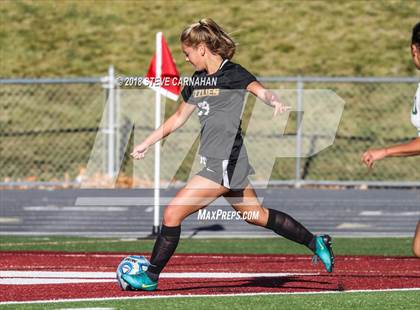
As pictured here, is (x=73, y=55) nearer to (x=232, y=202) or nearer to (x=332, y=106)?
(x=332, y=106)

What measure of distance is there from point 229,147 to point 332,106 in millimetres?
16930

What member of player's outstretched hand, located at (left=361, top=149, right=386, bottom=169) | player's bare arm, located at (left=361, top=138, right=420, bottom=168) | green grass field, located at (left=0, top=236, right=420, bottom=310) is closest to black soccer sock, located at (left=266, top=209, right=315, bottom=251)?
green grass field, located at (left=0, top=236, right=420, bottom=310)

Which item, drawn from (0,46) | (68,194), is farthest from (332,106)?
(0,46)

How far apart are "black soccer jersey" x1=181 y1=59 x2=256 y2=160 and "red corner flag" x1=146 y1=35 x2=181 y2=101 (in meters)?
5.19

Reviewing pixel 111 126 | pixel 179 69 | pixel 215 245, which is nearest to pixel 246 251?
pixel 215 245

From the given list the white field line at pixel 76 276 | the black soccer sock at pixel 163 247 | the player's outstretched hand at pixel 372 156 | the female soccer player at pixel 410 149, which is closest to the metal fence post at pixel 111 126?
the white field line at pixel 76 276

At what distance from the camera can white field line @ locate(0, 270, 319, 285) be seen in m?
9.61

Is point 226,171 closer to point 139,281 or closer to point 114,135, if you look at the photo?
point 139,281

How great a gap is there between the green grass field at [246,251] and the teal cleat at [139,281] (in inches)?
20.8

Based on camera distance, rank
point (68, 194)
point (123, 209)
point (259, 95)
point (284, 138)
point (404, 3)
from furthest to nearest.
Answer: point (404, 3) → point (284, 138) → point (68, 194) → point (123, 209) → point (259, 95)

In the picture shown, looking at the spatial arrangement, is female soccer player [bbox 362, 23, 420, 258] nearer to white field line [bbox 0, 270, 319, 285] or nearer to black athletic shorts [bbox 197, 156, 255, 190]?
black athletic shorts [bbox 197, 156, 255, 190]

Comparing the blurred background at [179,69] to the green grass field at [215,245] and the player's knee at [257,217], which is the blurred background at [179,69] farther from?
the player's knee at [257,217]

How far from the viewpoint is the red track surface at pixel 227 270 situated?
8789 millimetres

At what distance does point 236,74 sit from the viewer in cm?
868
